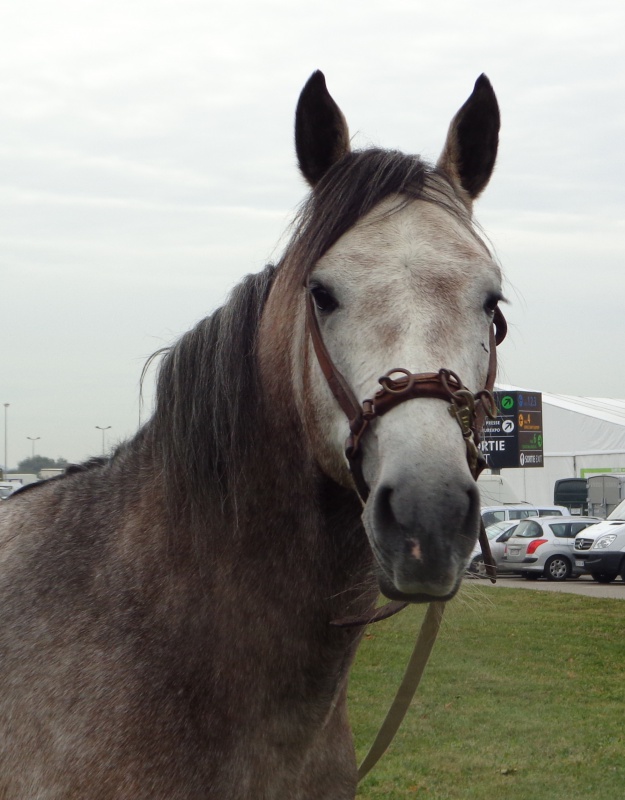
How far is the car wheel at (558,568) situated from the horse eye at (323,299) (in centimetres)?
2411

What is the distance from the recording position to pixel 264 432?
2.78 m

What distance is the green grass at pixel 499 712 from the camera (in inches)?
280

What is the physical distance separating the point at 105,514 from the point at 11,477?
34027 mm

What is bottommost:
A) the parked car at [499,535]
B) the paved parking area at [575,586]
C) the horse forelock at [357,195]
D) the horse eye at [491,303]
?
the paved parking area at [575,586]

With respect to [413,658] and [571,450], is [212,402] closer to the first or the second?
[413,658]

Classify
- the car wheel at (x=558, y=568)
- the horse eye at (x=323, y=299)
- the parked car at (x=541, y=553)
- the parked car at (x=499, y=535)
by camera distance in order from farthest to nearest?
the parked car at (x=499, y=535) → the car wheel at (x=558, y=568) → the parked car at (x=541, y=553) → the horse eye at (x=323, y=299)

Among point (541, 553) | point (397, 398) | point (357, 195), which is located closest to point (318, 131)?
point (357, 195)

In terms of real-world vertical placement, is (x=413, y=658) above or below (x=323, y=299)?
below

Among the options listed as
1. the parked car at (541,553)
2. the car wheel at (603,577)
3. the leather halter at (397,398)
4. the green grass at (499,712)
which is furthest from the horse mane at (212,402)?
the parked car at (541,553)

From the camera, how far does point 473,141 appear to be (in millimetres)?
3002

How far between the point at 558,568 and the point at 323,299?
24.4m

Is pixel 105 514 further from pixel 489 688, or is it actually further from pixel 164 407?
pixel 489 688

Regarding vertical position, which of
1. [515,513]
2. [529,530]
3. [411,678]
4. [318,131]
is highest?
[318,131]

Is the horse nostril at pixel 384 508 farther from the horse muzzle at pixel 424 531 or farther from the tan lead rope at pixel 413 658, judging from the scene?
the tan lead rope at pixel 413 658
